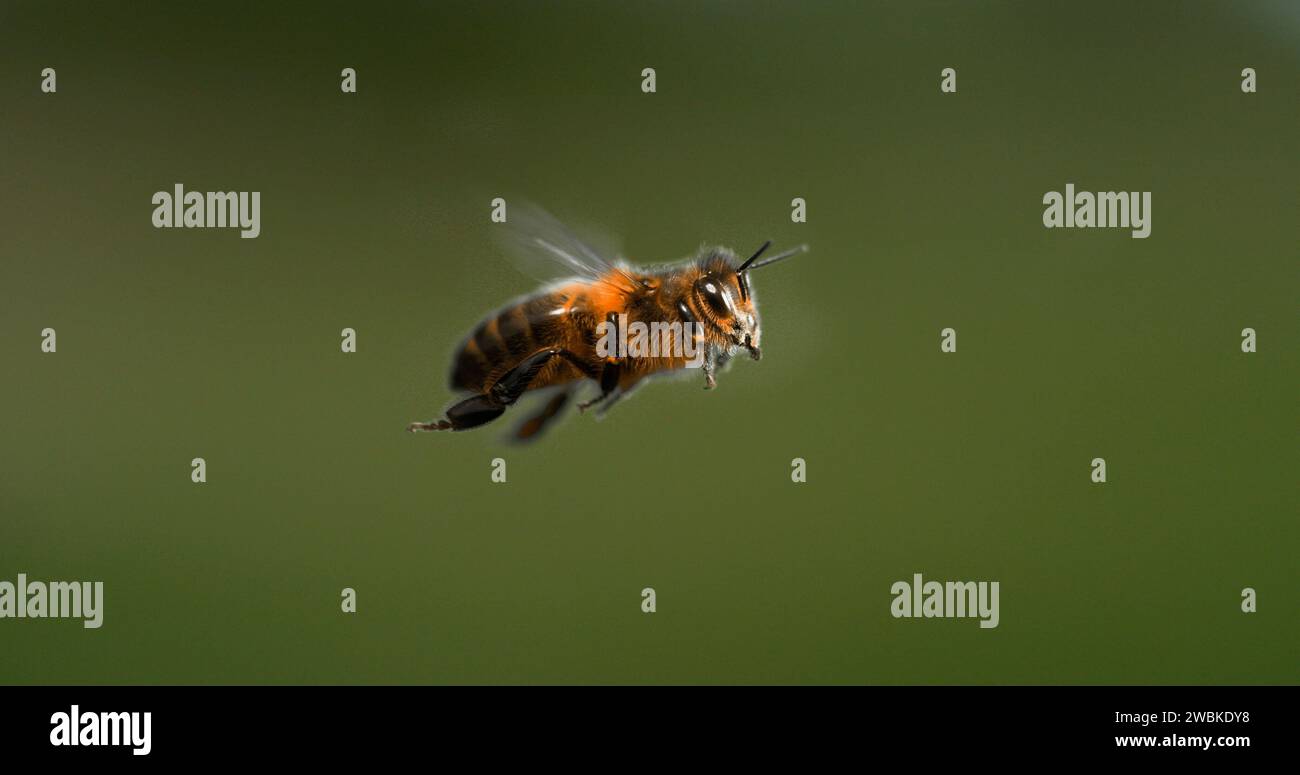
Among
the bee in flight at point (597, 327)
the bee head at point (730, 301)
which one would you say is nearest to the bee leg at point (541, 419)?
the bee in flight at point (597, 327)

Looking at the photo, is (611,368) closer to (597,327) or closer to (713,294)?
(597,327)

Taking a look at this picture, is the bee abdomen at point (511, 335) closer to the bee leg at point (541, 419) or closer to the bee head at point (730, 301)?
the bee leg at point (541, 419)

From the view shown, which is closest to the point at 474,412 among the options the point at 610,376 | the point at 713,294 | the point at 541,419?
the point at 541,419

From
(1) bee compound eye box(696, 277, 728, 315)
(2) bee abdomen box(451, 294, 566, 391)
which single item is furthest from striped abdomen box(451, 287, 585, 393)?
(1) bee compound eye box(696, 277, 728, 315)
